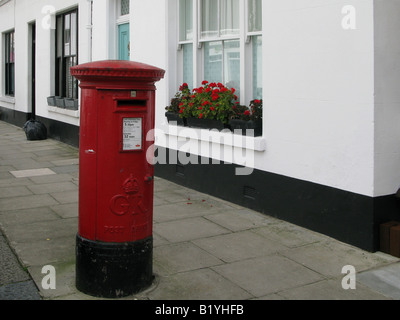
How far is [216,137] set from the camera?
7.37 metres

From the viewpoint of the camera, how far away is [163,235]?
591 cm

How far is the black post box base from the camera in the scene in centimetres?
422

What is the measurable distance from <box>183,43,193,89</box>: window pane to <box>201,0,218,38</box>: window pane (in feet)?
1.61

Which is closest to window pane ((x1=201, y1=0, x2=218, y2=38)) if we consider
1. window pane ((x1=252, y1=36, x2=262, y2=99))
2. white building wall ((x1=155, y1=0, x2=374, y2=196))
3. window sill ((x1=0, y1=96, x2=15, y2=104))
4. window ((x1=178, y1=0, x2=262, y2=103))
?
window ((x1=178, y1=0, x2=262, y2=103))

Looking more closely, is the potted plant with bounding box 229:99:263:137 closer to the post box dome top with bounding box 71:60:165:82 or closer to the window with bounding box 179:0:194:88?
the window with bounding box 179:0:194:88

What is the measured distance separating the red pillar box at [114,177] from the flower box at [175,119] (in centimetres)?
387

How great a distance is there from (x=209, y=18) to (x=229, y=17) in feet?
1.74

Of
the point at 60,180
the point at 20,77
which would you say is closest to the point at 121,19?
the point at 60,180

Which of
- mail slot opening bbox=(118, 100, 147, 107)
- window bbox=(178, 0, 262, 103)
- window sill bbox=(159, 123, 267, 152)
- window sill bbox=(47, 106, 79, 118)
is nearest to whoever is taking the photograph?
mail slot opening bbox=(118, 100, 147, 107)

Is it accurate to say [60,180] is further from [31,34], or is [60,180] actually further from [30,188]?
[31,34]

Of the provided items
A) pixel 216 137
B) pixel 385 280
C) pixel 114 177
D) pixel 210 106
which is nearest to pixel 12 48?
pixel 210 106

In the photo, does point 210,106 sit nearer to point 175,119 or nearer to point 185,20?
point 175,119
